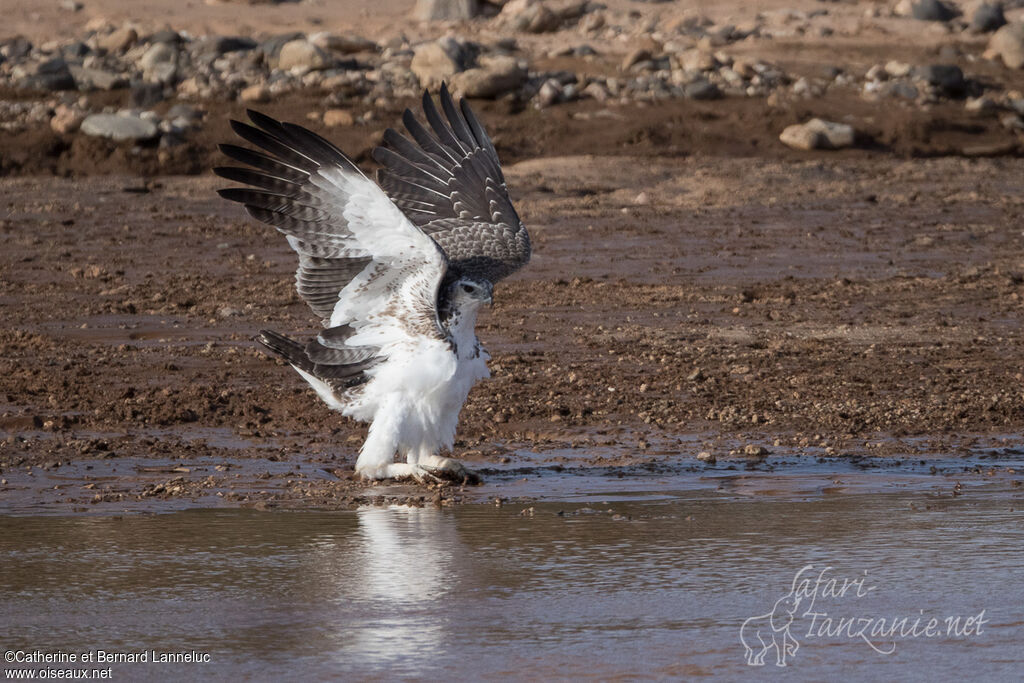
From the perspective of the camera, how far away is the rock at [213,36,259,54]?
1758 cm

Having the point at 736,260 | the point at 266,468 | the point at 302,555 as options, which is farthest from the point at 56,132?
the point at 302,555

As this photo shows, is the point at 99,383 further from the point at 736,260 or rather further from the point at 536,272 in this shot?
the point at 736,260

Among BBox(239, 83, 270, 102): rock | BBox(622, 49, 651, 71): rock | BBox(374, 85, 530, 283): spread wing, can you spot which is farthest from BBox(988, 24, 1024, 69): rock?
BBox(374, 85, 530, 283): spread wing

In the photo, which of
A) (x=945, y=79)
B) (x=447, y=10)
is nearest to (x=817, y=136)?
(x=945, y=79)

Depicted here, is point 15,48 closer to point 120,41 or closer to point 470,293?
point 120,41

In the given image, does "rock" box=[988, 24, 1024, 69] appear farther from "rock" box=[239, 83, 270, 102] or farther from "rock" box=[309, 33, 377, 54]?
"rock" box=[239, 83, 270, 102]

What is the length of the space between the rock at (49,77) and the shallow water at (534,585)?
11.8 meters

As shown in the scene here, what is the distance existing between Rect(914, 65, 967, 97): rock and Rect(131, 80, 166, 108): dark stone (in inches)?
325

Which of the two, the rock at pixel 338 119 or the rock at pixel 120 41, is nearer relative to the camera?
the rock at pixel 338 119

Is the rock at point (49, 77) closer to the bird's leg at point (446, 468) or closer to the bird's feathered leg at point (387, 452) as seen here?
the bird's feathered leg at point (387, 452)

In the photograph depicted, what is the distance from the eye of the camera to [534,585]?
4828mm

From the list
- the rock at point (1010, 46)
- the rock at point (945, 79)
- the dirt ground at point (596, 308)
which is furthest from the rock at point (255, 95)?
the rock at point (1010, 46)

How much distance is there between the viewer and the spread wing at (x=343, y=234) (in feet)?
19.0

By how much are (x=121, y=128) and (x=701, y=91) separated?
234 inches
